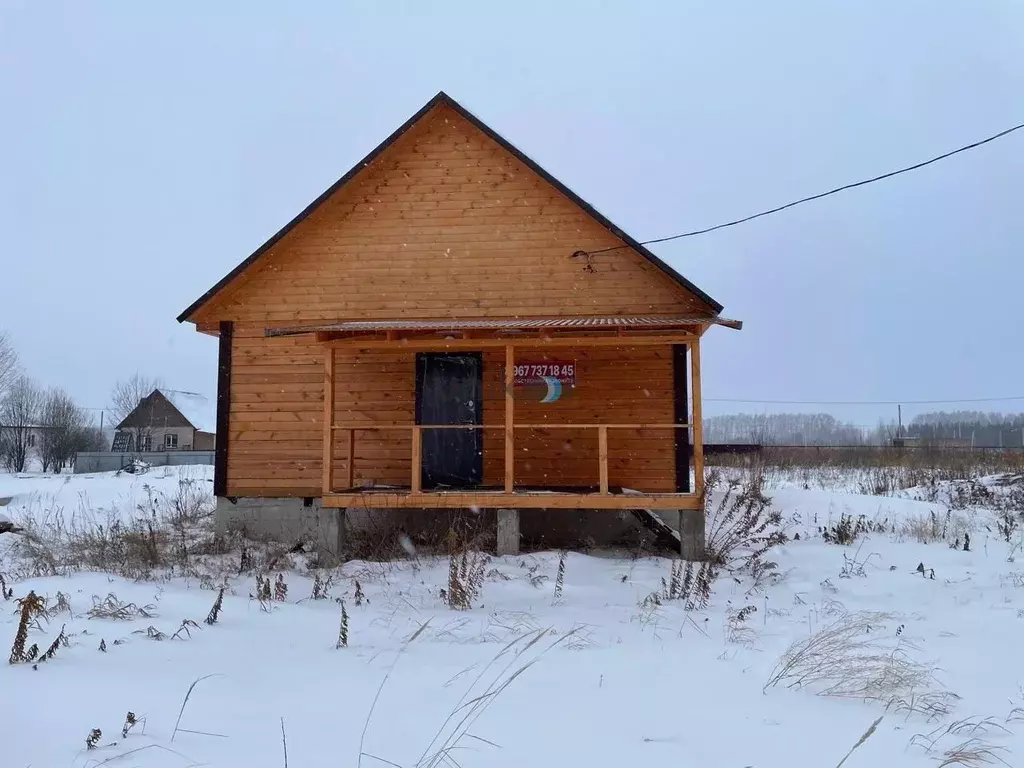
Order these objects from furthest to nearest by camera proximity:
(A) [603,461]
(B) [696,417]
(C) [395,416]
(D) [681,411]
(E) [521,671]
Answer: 1. (C) [395,416]
2. (D) [681,411]
3. (A) [603,461]
4. (B) [696,417]
5. (E) [521,671]

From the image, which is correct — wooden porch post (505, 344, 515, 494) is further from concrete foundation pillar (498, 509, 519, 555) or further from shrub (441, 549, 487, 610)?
shrub (441, 549, 487, 610)

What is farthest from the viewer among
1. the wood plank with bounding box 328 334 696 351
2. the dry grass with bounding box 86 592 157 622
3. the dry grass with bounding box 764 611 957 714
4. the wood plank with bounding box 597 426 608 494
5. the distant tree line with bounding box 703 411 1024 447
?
the distant tree line with bounding box 703 411 1024 447

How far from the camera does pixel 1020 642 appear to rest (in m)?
5.71

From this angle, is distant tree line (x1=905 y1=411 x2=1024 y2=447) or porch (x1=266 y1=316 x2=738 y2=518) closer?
porch (x1=266 y1=316 x2=738 y2=518)

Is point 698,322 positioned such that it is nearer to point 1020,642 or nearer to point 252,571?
point 1020,642

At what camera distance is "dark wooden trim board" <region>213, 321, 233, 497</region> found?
35.6 ft

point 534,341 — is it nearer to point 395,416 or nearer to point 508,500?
point 508,500

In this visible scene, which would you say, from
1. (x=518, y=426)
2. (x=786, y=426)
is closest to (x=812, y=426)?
(x=786, y=426)

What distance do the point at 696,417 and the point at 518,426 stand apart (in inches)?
82.7

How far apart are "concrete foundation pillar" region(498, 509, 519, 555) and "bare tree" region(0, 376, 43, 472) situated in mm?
39387

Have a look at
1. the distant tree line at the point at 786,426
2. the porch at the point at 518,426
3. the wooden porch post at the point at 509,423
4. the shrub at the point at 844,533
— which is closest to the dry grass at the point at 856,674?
the porch at the point at 518,426

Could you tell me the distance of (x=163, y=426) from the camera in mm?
50656

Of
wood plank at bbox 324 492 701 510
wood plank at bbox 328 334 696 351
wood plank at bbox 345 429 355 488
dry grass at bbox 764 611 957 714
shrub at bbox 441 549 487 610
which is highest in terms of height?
wood plank at bbox 328 334 696 351

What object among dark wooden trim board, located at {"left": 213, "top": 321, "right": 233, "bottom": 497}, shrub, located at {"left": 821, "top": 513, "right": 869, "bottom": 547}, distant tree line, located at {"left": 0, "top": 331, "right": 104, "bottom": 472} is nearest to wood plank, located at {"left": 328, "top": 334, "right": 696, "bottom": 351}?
dark wooden trim board, located at {"left": 213, "top": 321, "right": 233, "bottom": 497}
